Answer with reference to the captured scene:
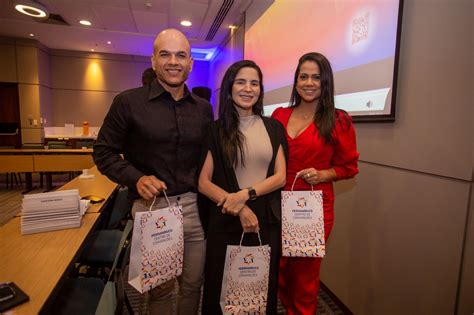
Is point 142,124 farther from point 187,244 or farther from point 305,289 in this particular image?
point 305,289

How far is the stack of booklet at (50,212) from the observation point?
1.58 m

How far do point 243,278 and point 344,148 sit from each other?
2.73 ft

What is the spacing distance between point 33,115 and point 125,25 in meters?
3.94

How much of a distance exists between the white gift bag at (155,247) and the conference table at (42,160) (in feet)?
15.6

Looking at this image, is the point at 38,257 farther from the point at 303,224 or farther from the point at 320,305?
the point at 320,305

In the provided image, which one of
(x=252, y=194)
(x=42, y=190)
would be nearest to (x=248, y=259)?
(x=252, y=194)

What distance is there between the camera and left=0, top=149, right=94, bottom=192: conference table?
16.9ft

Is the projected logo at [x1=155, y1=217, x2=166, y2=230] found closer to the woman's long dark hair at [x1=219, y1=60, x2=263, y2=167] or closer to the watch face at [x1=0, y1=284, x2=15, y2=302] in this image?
the woman's long dark hair at [x1=219, y1=60, x2=263, y2=167]

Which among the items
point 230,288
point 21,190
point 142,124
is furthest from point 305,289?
point 21,190

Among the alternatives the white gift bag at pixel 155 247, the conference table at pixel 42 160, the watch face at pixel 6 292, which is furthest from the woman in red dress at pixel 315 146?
the conference table at pixel 42 160

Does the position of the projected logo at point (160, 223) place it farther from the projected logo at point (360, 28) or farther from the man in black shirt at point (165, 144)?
the projected logo at point (360, 28)

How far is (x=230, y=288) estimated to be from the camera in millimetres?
1304

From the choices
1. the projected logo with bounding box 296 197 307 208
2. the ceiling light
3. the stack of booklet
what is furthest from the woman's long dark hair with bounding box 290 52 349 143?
the ceiling light

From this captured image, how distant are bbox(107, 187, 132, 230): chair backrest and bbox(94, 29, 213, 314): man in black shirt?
36.2 inches
